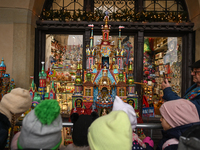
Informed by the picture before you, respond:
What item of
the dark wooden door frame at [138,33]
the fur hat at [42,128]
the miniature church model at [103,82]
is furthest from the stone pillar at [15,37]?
the fur hat at [42,128]

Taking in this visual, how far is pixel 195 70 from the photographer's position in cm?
250

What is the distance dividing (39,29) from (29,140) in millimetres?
5760

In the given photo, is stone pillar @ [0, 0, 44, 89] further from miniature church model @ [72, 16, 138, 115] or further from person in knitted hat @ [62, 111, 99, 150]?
person in knitted hat @ [62, 111, 99, 150]

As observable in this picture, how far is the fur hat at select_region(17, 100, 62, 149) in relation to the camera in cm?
122

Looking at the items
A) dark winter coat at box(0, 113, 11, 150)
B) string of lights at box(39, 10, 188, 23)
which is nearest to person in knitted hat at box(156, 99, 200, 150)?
dark winter coat at box(0, 113, 11, 150)

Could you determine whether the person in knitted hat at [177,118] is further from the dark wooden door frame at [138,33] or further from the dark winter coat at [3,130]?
the dark wooden door frame at [138,33]

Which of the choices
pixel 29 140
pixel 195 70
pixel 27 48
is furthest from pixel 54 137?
pixel 27 48

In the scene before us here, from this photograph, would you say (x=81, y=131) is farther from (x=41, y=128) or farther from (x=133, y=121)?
(x=133, y=121)

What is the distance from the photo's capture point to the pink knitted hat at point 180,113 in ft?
5.22

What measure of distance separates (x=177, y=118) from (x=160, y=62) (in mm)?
5492

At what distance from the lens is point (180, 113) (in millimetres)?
1593

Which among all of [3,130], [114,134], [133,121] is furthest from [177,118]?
[3,130]

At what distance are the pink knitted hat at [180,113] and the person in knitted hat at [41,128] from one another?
1.15 m

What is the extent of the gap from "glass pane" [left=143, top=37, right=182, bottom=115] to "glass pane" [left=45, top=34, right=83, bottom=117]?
112 inches
